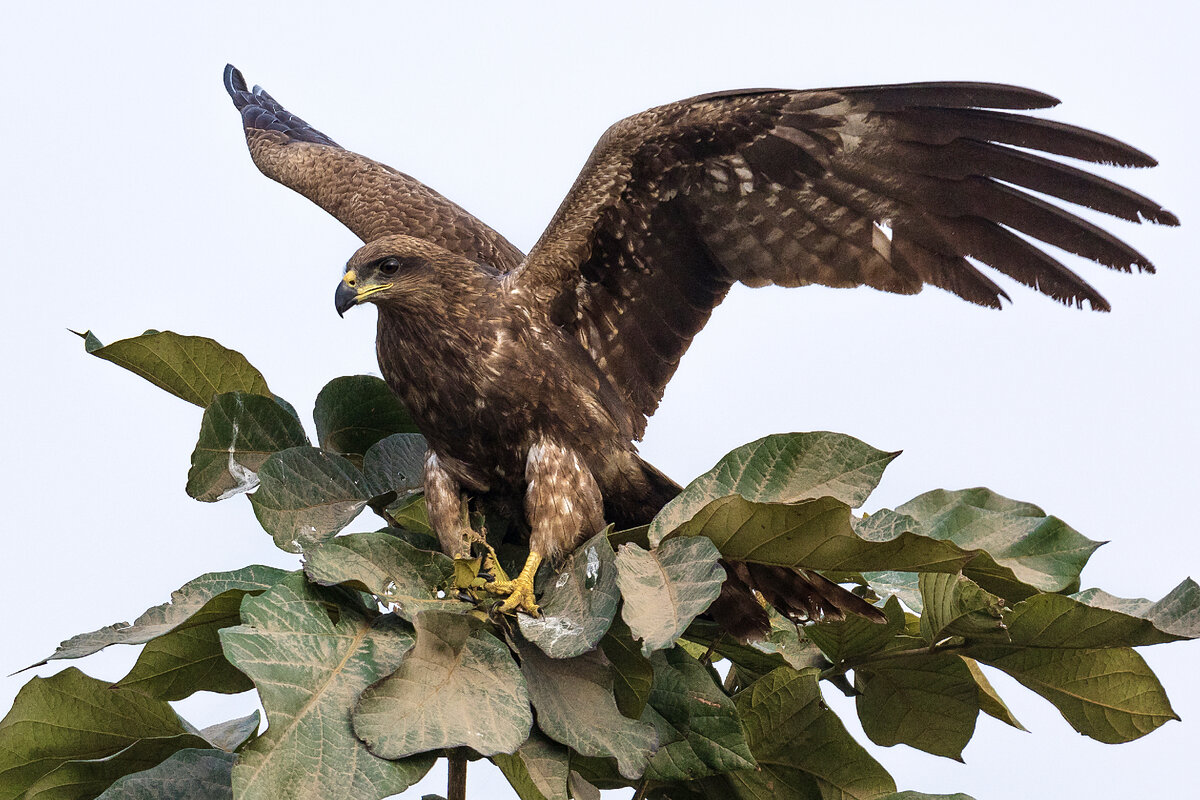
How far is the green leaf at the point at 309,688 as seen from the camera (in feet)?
6.19

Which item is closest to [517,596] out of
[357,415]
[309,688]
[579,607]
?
[579,607]

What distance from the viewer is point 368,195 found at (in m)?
3.69

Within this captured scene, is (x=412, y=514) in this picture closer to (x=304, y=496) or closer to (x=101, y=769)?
(x=304, y=496)

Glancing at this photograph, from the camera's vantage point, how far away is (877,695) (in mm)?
2498

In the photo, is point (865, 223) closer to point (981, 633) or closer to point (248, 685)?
point (981, 633)

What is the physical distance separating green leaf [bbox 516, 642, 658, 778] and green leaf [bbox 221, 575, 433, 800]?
9.2 inches

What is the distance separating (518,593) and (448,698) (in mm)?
449

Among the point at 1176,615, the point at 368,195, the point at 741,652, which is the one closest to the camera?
the point at 1176,615

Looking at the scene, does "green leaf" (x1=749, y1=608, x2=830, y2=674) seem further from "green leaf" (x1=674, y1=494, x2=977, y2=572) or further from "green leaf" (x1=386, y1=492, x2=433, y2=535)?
"green leaf" (x1=386, y1=492, x2=433, y2=535)

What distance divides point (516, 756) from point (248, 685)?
65 centimetres

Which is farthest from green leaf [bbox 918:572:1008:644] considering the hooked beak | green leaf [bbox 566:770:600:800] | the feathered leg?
the hooked beak

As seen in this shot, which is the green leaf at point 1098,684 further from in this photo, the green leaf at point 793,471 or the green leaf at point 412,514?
the green leaf at point 412,514

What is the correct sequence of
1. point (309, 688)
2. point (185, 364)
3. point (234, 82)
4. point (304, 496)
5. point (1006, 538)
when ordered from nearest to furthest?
point (309, 688) → point (1006, 538) → point (304, 496) → point (185, 364) → point (234, 82)

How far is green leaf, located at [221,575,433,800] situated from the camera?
189 centimetres
